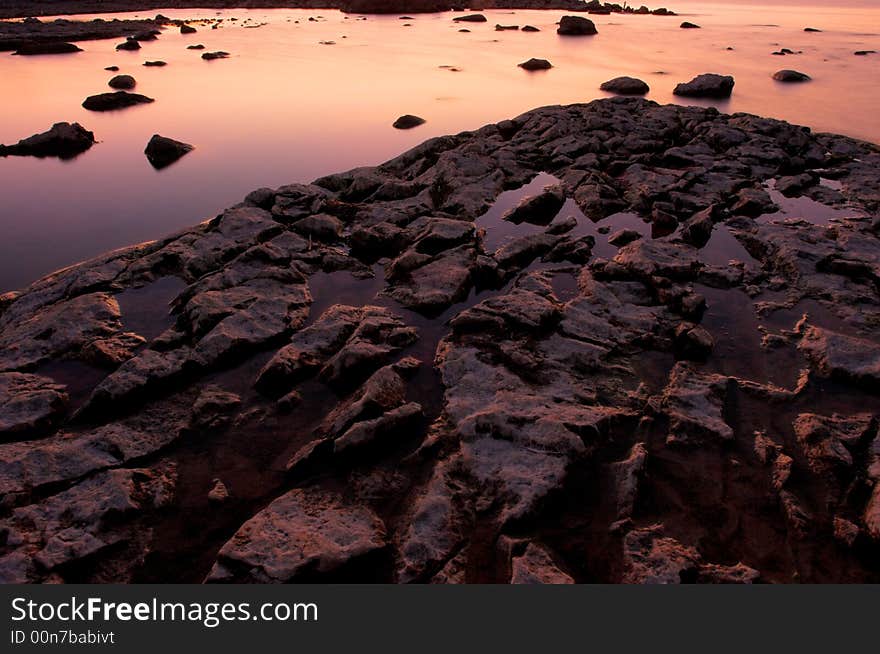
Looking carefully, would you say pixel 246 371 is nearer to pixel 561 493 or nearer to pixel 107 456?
pixel 107 456

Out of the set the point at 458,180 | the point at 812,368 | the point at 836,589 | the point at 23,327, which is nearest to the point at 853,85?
the point at 458,180

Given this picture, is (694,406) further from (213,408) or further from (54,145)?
(54,145)

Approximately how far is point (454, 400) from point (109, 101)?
78.5 ft

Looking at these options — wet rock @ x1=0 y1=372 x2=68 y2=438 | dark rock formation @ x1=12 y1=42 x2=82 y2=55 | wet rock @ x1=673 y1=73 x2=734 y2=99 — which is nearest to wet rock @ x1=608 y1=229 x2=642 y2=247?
wet rock @ x1=0 y1=372 x2=68 y2=438

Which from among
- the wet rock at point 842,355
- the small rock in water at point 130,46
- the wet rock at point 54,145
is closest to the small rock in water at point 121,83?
the wet rock at point 54,145

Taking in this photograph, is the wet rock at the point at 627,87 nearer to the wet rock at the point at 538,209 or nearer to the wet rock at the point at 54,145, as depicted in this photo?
the wet rock at the point at 538,209

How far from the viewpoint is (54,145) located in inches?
658

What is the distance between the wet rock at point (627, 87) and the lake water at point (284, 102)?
863mm

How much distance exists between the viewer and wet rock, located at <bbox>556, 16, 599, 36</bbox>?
48.0 meters

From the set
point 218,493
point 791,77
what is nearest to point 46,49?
point 218,493

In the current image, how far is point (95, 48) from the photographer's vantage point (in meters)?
40.0

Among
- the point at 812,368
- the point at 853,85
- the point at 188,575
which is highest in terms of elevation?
the point at 853,85

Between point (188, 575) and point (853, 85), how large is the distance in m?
32.3

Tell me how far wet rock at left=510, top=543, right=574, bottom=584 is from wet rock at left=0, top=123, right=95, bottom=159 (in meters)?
18.7
